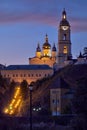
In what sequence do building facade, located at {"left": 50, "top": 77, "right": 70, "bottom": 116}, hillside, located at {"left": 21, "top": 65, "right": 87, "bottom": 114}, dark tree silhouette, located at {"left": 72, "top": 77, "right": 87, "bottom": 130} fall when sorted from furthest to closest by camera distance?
1. hillside, located at {"left": 21, "top": 65, "right": 87, "bottom": 114}
2. building facade, located at {"left": 50, "top": 77, "right": 70, "bottom": 116}
3. dark tree silhouette, located at {"left": 72, "top": 77, "right": 87, "bottom": 130}

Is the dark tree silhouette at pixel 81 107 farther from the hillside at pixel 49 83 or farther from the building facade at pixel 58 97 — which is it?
the hillside at pixel 49 83

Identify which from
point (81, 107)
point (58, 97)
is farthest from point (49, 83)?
point (81, 107)

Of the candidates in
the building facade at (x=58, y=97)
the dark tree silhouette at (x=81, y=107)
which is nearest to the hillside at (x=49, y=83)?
the building facade at (x=58, y=97)

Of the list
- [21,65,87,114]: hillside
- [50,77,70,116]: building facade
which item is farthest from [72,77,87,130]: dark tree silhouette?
[21,65,87,114]: hillside

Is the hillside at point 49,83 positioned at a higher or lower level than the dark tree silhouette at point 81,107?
higher

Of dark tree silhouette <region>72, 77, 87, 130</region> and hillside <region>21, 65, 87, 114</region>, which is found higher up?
hillside <region>21, 65, 87, 114</region>

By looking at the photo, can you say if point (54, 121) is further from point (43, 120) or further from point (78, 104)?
point (78, 104)

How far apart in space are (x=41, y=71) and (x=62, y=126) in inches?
5018

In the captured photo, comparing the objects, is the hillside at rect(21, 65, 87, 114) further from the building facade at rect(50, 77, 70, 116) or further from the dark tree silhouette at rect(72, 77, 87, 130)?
the dark tree silhouette at rect(72, 77, 87, 130)

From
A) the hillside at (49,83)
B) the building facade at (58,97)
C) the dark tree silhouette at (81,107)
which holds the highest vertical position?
the hillside at (49,83)

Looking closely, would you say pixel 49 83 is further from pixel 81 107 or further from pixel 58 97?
pixel 81 107

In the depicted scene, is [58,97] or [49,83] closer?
[58,97]

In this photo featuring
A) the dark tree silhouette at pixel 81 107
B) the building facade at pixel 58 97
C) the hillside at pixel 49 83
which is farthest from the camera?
the hillside at pixel 49 83

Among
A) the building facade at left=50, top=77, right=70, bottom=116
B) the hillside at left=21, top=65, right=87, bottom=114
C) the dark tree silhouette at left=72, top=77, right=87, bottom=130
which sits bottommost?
the dark tree silhouette at left=72, top=77, right=87, bottom=130
